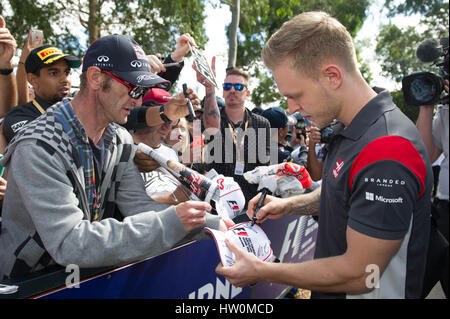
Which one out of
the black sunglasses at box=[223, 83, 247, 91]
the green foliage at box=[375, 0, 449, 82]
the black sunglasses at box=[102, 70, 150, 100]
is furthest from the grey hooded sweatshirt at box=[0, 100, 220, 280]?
the green foliage at box=[375, 0, 449, 82]

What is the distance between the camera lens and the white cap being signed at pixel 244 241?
1766 mm

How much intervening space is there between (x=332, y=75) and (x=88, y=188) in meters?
1.47

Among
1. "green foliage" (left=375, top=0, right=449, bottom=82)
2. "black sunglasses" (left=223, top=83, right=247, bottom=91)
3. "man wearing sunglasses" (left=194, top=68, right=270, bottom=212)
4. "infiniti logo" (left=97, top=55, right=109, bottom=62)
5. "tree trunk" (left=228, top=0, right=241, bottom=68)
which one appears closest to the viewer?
"infiniti logo" (left=97, top=55, right=109, bottom=62)

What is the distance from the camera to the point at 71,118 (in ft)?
5.99

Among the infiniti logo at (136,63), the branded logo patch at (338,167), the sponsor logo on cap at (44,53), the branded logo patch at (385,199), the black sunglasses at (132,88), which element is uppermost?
the sponsor logo on cap at (44,53)

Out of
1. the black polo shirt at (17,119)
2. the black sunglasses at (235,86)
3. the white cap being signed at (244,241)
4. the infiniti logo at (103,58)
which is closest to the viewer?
the white cap being signed at (244,241)

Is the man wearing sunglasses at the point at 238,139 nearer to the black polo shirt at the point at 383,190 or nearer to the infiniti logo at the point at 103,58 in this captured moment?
the infiniti logo at the point at 103,58

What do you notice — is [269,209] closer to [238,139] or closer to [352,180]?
[352,180]

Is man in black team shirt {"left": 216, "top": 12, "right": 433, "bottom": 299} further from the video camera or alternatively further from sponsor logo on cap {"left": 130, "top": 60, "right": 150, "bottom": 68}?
the video camera

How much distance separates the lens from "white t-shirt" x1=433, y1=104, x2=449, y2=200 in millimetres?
2990

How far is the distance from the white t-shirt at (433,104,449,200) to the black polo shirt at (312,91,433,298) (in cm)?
179

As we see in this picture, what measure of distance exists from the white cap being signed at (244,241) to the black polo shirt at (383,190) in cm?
37

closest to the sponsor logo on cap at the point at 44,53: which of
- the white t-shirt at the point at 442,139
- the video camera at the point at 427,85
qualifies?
the video camera at the point at 427,85
